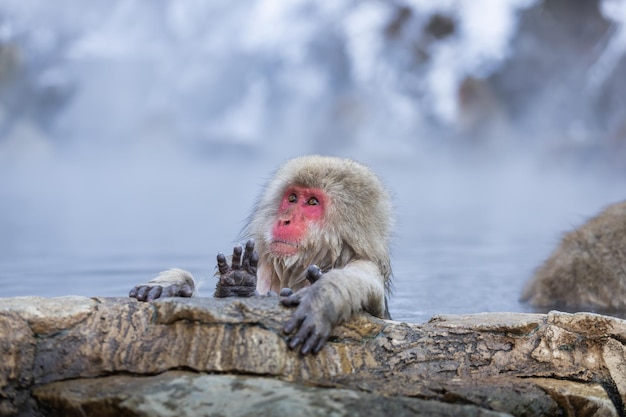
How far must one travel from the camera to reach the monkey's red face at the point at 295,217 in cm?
356

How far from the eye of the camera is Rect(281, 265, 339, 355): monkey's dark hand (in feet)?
8.86

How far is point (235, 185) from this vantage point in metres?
14.7

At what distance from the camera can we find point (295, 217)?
11.8 feet

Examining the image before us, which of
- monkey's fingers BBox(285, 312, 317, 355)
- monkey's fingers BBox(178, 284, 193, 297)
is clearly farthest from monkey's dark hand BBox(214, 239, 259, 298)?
monkey's fingers BBox(285, 312, 317, 355)

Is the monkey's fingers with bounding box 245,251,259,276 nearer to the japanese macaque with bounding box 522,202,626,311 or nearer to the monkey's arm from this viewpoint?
the monkey's arm

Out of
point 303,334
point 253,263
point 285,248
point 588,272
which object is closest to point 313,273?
point 253,263

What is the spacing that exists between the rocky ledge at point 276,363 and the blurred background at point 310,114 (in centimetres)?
807

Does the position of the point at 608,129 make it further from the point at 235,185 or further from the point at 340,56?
the point at 235,185

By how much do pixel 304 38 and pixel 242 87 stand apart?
156 cm

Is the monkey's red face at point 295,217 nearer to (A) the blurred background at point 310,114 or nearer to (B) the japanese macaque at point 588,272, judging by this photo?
(B) the japanese macaque at point 588,272

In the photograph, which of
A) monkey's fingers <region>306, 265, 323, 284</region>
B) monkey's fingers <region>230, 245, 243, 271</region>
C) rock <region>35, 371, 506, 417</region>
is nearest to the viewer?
rock <region>35, 371, 506, 417</region>

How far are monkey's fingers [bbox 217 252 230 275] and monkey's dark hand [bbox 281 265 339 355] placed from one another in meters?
0.39

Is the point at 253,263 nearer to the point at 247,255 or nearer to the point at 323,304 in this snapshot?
the point at 247,255

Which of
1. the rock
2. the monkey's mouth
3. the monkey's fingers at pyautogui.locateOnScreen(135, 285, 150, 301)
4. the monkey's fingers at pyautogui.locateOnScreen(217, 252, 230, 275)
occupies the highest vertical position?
the monkey's mouth
